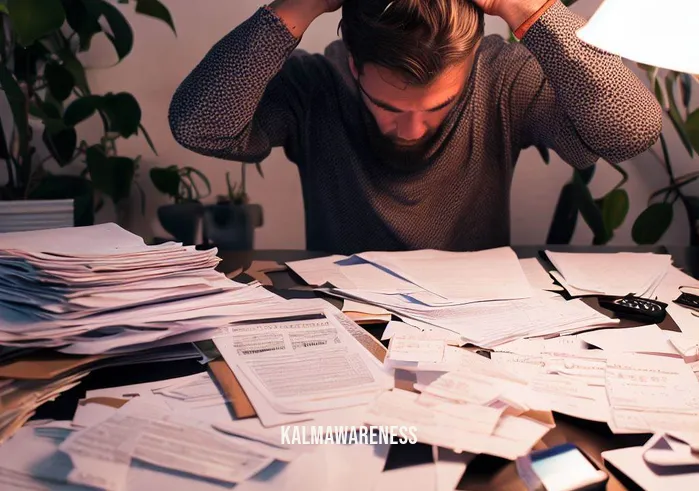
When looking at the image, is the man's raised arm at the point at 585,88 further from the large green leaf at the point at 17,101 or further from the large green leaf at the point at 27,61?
the large green leaf at the point at 27,61

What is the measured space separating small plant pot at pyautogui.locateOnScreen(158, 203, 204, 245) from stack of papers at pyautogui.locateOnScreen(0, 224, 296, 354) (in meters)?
1.12

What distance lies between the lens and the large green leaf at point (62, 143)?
1680mm

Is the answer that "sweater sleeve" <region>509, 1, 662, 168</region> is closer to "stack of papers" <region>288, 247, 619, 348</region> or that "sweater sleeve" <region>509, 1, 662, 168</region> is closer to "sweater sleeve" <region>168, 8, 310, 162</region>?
"stack of papers" <region>288, 247, 619, 348</region>

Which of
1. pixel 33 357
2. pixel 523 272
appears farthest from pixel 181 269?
pixel 523 272

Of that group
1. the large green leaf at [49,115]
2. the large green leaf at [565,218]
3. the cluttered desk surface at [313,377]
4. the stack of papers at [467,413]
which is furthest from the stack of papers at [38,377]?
the large green leaf at [565,218]

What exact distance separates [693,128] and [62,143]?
167 cm

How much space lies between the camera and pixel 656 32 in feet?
2.15

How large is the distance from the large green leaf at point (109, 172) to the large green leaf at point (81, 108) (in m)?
0.09

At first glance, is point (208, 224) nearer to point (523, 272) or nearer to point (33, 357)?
point (523, 272)

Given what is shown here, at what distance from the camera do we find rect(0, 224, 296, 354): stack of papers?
2.01ft

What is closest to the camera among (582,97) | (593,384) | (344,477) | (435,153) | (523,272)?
(344,477)

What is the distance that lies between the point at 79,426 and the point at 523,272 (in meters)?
0.68

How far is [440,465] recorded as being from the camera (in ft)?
1.50

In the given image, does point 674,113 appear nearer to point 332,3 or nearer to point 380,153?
point 380,153
